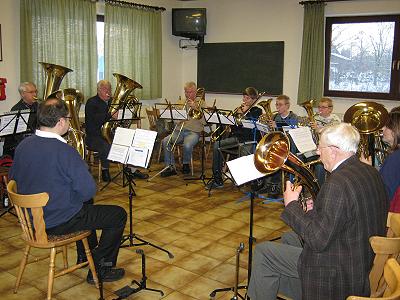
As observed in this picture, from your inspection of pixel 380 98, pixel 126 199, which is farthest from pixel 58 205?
pixel 380 98

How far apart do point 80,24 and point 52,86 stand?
209 centimetres

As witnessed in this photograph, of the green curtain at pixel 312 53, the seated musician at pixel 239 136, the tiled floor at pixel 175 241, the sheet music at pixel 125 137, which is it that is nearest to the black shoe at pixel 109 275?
the tiled floor at pixel 175 241

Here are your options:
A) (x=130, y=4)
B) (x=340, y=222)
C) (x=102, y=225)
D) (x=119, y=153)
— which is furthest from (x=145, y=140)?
(x=130, y=4)

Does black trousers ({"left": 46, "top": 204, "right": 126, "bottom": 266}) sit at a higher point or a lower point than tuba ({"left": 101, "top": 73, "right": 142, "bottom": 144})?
lower

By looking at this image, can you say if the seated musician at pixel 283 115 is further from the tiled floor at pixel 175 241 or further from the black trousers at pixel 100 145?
the black trousers at pixel 100 145

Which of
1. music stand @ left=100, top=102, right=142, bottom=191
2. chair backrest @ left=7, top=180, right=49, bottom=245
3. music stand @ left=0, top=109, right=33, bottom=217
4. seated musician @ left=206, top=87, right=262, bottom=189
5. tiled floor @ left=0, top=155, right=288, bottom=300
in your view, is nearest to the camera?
chair backrest @ left=7, top=180, right=49, bottom=245

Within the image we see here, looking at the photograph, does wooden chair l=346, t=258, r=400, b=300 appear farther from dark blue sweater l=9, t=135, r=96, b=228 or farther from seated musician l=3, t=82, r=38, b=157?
seated musician l=3, t=82, r=38, b=157

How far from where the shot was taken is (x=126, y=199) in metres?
5.19

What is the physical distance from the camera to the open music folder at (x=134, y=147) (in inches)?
133

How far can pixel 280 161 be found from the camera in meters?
2.43

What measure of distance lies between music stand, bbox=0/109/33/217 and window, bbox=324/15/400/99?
16.5ft

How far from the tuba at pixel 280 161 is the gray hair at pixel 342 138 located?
0.88ft

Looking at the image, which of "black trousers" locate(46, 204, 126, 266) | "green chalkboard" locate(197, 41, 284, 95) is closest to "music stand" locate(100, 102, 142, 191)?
"black trousers" locate(46, 204, 126, 266)

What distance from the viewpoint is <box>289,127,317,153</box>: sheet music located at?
12.9 ft
